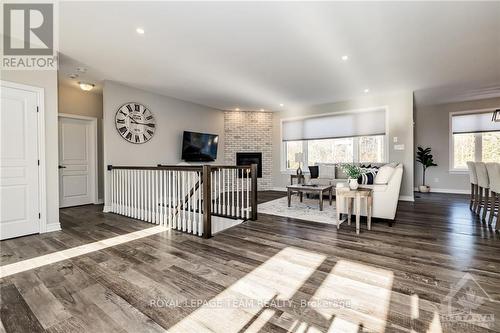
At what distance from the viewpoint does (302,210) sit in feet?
15.6

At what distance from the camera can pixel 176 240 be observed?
311cm

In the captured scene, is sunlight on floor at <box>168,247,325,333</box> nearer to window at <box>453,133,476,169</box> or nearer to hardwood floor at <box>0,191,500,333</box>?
hardwood floor at <box>0,191,500,333</box>

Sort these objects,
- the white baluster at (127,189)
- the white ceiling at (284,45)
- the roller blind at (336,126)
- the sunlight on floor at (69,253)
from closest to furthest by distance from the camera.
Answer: the sunlight on floor at (69,253) < the white ceiling at (284,45) < the white baluster at (127,189) < the roller blind at (336,126)

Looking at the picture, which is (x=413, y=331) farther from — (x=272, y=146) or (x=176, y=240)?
(x=272, y=146)

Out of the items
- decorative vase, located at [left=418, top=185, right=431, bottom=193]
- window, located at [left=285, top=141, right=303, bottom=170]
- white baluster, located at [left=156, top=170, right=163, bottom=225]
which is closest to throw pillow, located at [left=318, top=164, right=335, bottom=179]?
window, located at [left=285, top=141, right=303, bottom=170]

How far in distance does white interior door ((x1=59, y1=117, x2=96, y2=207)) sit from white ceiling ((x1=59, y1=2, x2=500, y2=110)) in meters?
1.21

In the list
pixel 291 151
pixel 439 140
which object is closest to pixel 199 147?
pixel 291 151

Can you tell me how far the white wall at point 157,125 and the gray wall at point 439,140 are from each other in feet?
21.8

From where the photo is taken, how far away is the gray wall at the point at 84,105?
530cm

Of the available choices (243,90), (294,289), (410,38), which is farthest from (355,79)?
(294,289)

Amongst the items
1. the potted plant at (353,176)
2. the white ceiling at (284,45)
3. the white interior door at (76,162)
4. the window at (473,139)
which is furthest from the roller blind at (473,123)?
the white interior door at (76,162)

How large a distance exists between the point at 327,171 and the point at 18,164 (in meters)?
6.30

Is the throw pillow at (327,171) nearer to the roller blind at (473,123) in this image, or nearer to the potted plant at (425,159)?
the potted plant at (425,159)

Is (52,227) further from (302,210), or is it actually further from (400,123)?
(400,123)
